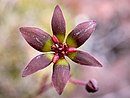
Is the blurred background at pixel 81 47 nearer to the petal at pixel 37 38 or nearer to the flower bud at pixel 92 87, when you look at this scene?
the flower bud at pixel 92 87

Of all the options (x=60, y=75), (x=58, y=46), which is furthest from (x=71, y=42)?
(x=60, y=75)

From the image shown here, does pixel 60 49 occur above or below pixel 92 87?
above

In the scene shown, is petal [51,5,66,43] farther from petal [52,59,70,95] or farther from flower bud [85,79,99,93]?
flower bud [85,79,99,93]

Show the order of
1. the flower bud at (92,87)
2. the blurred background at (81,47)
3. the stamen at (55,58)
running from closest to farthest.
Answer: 1. the stamen at (55,58)
2. the flower bud at (92,87)
3. the blurred background at (81,47)

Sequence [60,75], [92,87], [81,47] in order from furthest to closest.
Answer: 1. [81,47]
2. [92,87]
3. [60,75]

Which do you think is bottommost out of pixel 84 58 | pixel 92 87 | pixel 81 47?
pixel 81 47

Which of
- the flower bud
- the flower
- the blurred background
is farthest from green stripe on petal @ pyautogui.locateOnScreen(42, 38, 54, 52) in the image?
the blurred background

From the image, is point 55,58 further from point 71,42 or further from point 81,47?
point 81,47

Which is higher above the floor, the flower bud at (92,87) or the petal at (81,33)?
the petal at (81,33)

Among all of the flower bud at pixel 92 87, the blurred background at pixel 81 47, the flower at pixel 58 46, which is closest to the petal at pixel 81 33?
the flower at pixel 58 46
